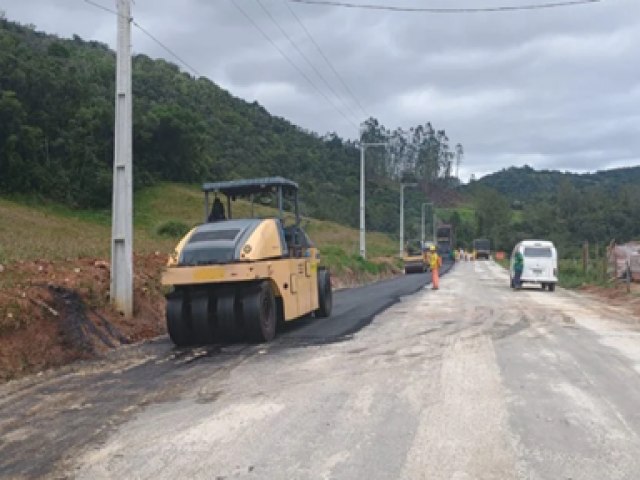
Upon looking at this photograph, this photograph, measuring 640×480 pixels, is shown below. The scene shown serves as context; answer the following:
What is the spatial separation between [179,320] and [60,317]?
1.87m

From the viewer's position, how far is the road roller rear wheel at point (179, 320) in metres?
12.3

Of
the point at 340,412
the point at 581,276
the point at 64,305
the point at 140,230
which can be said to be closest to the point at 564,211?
the point at 581,276

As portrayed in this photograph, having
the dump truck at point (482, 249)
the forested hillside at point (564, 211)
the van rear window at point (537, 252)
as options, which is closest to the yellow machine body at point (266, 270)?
the van rear window at point (537, 252)

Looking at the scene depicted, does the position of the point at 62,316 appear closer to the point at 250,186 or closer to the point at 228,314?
the point at 228,314

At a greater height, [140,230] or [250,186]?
[250,186]

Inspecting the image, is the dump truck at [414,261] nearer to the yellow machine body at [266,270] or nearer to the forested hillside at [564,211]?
the forested hillside at [564,211]

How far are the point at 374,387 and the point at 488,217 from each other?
125465mm

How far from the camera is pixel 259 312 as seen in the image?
12.1 metres

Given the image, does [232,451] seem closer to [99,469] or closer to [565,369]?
[99,469]

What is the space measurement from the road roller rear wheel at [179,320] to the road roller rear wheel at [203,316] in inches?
4.4

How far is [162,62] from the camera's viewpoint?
9481cm

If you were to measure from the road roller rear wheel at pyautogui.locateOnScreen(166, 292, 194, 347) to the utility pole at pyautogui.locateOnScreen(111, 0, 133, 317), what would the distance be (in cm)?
147

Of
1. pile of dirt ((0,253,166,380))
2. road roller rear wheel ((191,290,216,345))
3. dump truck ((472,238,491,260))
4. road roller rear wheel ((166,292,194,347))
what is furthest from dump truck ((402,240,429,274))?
dump truck ((472,238,491,260))

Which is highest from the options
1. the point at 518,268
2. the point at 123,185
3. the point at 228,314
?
the point at 123,185
